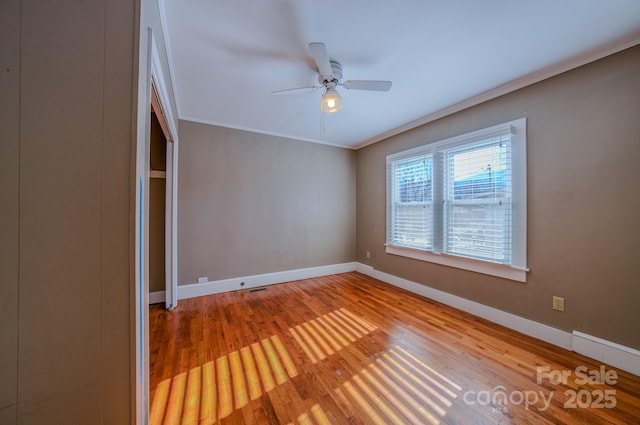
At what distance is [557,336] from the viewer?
207 cm

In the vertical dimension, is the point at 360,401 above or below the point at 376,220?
below

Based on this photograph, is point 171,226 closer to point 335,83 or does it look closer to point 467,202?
point 335,83

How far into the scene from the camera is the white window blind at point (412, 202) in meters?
3.26

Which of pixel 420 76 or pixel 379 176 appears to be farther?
pixel 379 176

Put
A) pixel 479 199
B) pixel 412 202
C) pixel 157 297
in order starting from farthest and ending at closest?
1. pixel 412 202
2. pixel 157 297
3. pixel 479 199

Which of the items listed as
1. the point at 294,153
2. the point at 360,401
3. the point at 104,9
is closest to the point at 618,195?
the point at 360,401

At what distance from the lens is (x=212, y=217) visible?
3350mm

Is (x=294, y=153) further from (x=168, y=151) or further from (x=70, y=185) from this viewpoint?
(x=70, y=185)

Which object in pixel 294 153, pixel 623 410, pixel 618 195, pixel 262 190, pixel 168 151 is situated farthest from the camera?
pixel 294 153

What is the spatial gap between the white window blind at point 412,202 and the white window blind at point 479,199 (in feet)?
0.92

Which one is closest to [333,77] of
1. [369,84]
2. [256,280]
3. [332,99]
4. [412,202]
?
[332,99]

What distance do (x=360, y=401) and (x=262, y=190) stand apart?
3.01 meters

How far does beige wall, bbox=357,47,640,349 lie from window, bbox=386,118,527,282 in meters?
0.11

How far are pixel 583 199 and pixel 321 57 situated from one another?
2518mm
